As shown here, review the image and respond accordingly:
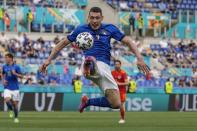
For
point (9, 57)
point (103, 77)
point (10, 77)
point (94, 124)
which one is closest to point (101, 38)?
point (103, 77)

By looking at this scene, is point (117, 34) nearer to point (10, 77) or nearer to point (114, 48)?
point (10, 77)

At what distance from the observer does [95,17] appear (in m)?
14.2

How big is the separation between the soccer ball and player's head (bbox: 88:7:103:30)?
0.29 metres

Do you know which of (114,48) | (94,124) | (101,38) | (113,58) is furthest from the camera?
(114,48)

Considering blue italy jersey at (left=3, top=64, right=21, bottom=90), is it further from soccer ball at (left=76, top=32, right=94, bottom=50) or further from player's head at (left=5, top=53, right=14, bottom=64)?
soccer ball at (left=76, top=32, right=94, bottom=50)

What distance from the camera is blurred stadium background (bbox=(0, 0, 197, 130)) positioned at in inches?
1420

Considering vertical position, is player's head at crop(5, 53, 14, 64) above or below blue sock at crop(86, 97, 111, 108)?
above

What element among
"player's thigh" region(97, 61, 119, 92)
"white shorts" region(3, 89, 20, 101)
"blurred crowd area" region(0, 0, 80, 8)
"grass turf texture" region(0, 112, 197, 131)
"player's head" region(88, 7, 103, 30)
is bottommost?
"grass turf texture" region(0, 112, 197, 131)

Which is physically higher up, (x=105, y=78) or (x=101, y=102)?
(x=105, y=78)

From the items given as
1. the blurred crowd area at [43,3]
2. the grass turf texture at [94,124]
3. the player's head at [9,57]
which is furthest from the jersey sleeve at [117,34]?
the blurred crowd area at [43,3]

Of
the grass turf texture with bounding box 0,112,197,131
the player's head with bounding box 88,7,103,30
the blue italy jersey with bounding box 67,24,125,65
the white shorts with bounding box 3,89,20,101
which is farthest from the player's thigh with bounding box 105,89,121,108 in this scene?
the white shorts with bounding box 3,89,20,101

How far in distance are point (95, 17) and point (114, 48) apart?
95.8ft

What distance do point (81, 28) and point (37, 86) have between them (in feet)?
66.2

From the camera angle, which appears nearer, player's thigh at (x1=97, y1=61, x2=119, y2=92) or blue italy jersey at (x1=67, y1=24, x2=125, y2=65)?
player's thigh at (x1=97, y1=61, x2=119, y2=92)
